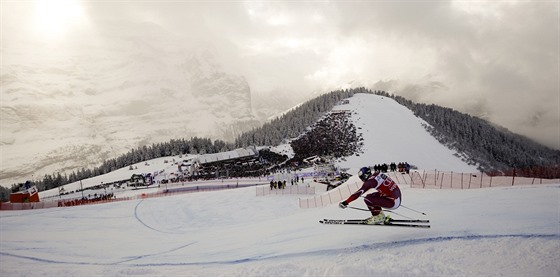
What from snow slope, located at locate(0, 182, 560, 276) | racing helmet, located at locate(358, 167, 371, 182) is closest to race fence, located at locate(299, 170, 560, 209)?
snow slope, located at locate(0, 182, 560, 276)

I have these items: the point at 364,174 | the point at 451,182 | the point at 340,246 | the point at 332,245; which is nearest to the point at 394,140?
the point at 451,182

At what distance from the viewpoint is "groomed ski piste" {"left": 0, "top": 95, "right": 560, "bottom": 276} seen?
32.7 ft

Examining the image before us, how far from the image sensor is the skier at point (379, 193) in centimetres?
1250

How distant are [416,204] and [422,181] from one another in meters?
8.98

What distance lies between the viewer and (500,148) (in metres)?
140

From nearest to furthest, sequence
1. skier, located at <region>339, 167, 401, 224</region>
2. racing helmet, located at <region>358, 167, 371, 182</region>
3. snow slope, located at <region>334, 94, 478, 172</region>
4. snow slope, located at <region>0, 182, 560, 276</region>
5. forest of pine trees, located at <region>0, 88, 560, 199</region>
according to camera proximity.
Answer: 1. snow slope, located at <region>0, 182, 560, 276</region>
2. skier, located at <region>339, 167, 401, 224</region>
3. racing helmet, located at <region>358, 167, 371, 182</region>
4. snow slope, located at <region>334, 94, 478, 172</region>
5. forest of pine trees, located at <region>0, 88, 560, 199</region>

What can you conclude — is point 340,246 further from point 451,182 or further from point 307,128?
point 307,128

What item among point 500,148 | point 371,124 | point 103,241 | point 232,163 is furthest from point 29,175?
point 500,148

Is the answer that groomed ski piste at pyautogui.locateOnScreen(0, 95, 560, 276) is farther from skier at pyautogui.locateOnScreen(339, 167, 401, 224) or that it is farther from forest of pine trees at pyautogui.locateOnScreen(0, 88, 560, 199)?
forest of pine trees at pyautogui.locateOnScreen(0, 88, 560, 199)

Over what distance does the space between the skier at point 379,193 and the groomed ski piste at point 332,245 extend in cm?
65

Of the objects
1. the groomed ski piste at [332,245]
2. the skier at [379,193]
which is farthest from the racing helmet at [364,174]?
the groomed ski piste at [332,245]

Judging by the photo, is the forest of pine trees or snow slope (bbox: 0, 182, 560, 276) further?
the forest of pine trees

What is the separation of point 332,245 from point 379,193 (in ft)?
8.51

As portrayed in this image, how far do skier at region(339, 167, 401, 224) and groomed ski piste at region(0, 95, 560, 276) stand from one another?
Result: 651 mm
